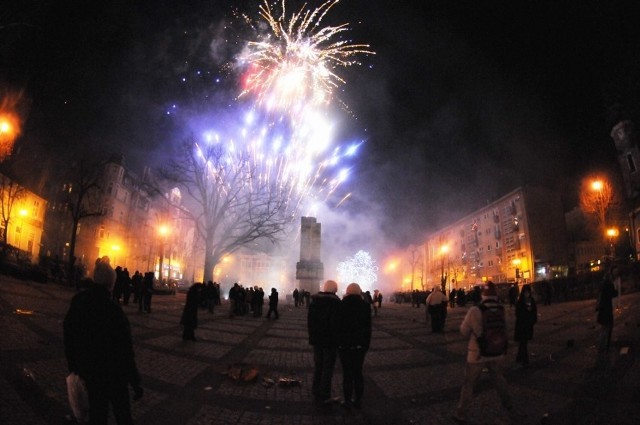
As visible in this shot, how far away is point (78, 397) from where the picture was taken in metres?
3.21

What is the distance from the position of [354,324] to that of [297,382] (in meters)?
2.07

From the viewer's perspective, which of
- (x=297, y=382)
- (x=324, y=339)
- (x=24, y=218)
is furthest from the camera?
(x=24, y=218)

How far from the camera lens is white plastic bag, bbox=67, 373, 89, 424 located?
126 inches

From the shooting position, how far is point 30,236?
44500 millimetres

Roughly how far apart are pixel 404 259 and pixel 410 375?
10261 centimetres

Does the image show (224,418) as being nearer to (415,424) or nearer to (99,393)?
(99,393)

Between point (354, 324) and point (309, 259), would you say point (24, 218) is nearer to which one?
point (309, 259)

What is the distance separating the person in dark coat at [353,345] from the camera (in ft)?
18.1

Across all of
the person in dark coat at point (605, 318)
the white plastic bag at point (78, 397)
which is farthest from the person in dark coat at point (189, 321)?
the person in dark coat at point (605, 318)

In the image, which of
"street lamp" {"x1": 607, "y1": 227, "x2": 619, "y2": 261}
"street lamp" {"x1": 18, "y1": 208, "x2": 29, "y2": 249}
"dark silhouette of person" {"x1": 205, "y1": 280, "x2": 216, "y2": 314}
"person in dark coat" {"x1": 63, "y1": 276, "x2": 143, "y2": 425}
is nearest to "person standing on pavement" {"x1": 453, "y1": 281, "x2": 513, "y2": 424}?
"person in dark coat" {"x1": 63, "y1": 276, "x2": 143, "y2": 425}

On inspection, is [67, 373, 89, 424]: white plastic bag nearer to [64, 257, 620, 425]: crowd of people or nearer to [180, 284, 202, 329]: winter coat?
[64, 257, 620, 425]: crowd of people

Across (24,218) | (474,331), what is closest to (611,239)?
(474,331)

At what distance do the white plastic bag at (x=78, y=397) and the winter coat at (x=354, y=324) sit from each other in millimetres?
3480

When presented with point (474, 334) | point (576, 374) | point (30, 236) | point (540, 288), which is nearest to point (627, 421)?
point (474, 334)
